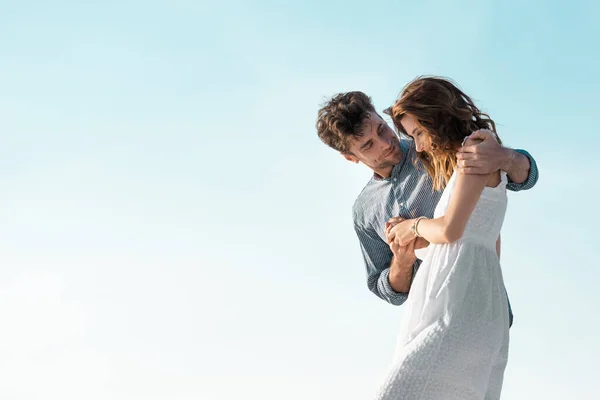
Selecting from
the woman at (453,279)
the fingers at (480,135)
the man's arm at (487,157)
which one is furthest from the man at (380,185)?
the fingers at (480,135)

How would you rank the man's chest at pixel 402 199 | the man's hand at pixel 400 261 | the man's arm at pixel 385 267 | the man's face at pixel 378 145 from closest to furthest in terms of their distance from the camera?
the man's hand at pixel 400 261 → the man's arm at pixel 385 267 → the man's chest at pixel 402 199 → the man's face at pixel 378 145

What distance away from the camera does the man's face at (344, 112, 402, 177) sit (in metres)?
5.90

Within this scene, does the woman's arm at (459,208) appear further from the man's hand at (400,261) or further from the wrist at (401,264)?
the wrist at (401,264)

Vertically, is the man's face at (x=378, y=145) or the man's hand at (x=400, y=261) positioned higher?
the man's face at (x=378, y=145)

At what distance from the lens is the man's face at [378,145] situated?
5902 mm

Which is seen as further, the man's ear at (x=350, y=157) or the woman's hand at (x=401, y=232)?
the man's ear at (x=350, y=157)

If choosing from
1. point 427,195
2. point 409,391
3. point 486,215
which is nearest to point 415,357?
point 409,391

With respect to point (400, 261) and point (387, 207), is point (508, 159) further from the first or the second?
point (387, 207)

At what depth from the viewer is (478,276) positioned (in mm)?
4516

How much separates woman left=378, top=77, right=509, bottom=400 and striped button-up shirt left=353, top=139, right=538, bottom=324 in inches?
32.8

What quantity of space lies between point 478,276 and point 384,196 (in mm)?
1552

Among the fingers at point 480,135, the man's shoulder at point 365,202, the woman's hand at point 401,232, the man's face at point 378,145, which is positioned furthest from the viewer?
the man's shoulder at point 365,202

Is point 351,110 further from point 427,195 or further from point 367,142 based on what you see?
point 427,195

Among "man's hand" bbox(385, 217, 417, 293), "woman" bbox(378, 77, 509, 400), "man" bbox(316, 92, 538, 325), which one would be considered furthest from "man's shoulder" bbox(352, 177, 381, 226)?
"woman" bbox(378, 77, 509, 400)
